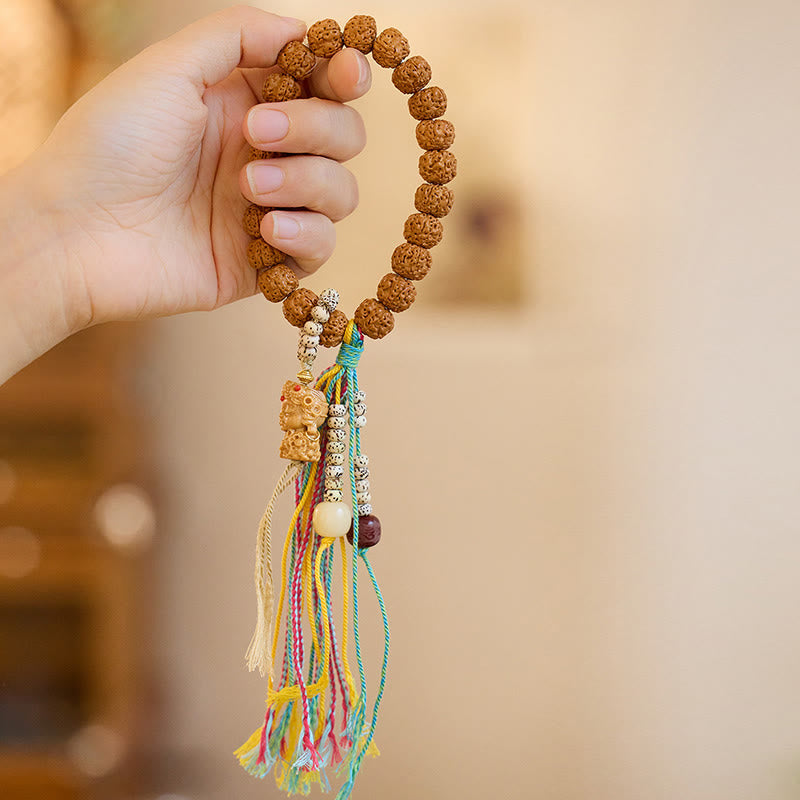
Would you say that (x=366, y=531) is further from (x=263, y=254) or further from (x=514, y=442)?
(x=514, y=442)

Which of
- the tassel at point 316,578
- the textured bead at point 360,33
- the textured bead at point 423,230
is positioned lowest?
the tassel at point 316,578

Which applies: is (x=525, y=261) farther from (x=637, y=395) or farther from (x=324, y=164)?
(x=324, y=164)

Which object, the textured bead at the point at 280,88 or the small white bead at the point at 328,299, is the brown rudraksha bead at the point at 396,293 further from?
the textured bead at the point at 280,88

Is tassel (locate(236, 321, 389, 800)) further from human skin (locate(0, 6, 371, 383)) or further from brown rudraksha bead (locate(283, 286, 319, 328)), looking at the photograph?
human skin (locate(0, 6, 371, 383))

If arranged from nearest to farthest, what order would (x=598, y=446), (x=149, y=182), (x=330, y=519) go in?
1. (x=330, y=519)
2. (x=149, y=182)
3. (x=598, y=446)

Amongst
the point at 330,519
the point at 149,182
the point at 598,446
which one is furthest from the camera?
the point at 598,446

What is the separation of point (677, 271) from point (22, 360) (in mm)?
1032

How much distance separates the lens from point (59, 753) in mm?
1563

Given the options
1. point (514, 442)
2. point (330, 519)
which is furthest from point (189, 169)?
point (514, 442)

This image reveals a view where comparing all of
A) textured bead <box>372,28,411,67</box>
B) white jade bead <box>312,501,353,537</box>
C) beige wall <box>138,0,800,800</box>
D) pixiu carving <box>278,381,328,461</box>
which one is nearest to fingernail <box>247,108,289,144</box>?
textured bead <box>372,28,411,67</box>

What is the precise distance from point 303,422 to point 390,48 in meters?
0.36

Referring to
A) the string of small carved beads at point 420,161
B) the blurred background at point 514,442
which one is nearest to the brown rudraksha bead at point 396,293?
the string of small carved beads at point 420,161

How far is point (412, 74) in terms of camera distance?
0.79m

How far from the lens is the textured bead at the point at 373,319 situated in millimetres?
803
